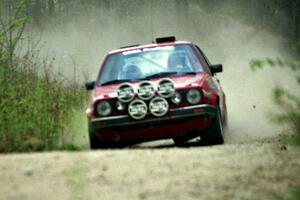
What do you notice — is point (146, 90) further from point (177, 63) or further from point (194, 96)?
point (177, 63)

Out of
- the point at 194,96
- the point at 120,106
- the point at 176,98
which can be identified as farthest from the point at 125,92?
the point at 194,96

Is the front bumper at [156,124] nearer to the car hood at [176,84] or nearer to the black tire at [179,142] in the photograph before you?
the car hood at [176,84]

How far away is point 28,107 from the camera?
11.7m

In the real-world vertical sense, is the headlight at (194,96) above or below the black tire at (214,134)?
above

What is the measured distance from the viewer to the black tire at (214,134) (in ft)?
37.3

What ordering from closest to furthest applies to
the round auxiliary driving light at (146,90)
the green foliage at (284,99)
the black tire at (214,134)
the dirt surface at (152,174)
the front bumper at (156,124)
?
the green foliage at (284,99) → the dirt surface at (152,174) → the round auxiliary driving light at (146,90) → the front bumper at (156,124) → the black tire at (214,134)

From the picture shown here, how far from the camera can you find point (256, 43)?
43000 millimetres

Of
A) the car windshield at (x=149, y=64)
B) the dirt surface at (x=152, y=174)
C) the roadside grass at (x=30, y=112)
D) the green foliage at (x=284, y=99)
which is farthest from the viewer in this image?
the car windshield at (x=149, y=64)

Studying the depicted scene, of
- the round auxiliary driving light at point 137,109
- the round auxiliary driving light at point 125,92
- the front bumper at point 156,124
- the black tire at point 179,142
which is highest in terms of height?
the round auxiliary driving light at point 125,92

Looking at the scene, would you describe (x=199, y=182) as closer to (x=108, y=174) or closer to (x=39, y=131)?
(x=108, y=174)

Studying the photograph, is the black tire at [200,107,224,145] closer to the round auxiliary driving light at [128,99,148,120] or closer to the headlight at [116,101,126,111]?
the round auxiliary driving light at [128,99,148,120]

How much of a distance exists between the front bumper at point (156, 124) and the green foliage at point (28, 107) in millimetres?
561

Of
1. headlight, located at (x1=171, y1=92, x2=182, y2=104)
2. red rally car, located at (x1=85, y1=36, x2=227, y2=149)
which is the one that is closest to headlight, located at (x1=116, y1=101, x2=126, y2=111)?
red rally car, located at (x1=85, y1=36, x2=227, y2=149)

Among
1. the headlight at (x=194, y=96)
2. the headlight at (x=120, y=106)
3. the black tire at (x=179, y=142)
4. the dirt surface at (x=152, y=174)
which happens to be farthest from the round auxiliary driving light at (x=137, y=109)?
the dirt surface at (x=152, y=174)
